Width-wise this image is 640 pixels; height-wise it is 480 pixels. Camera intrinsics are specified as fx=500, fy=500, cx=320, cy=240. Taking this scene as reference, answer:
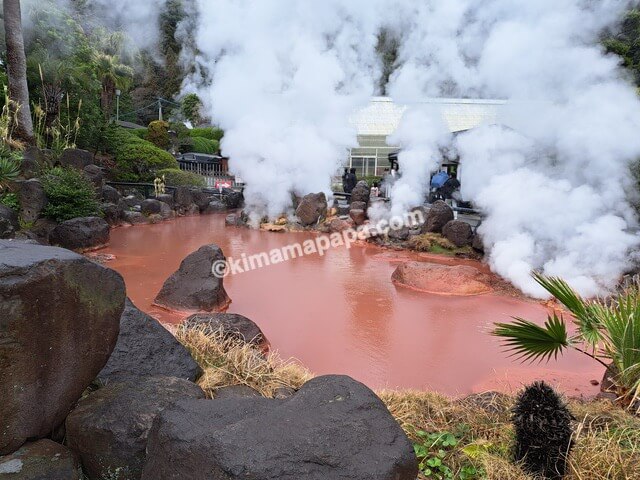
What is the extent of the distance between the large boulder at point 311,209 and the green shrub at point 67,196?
229 inches

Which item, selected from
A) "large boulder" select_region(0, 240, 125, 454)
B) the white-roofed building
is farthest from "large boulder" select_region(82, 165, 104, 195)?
"large boulder" select_region(0, 240, 125, 454)

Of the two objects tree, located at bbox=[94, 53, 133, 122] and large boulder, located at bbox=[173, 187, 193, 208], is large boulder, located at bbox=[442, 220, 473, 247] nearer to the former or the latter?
large boulder, located at bbox=[173, 187, 193, 208]

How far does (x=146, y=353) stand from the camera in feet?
11.8

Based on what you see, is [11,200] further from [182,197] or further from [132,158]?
[132,158]

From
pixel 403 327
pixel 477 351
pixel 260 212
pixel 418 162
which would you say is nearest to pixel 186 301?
pixel 403 327

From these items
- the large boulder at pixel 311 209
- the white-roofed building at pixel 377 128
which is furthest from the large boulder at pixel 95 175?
the white-roofed building at pixel 377 128

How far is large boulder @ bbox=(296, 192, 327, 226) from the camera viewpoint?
49.0 ft

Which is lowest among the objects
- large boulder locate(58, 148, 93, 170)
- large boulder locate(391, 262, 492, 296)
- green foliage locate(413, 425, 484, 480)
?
large boulder locate(391, 262, 492, 296)

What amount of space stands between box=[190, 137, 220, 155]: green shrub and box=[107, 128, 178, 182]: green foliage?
10.3 meters

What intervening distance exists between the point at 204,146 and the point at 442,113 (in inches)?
682

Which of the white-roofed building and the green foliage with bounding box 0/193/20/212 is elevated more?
the white-roofed building

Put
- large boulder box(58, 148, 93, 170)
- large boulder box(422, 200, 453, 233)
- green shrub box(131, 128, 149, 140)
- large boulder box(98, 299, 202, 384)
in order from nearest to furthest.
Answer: large boulder box(98, 299, 202, 384) → large boulder box(422, 200, 453, 233) → large boulder box(58, 148, 93, 170) → green shrub box(131, 128, 149, 140)

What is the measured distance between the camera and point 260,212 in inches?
601

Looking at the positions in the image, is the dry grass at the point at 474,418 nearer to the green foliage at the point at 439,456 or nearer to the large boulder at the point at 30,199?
the green foliage at the point at 439,456
